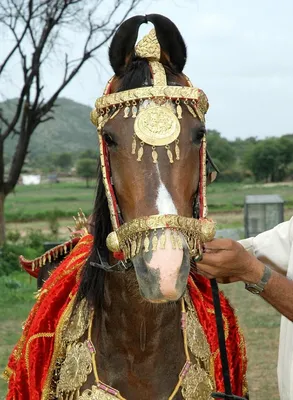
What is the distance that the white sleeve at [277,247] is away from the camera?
298cm

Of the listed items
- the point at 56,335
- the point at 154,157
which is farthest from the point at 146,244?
the point at 56,335

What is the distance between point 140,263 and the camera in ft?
6.90

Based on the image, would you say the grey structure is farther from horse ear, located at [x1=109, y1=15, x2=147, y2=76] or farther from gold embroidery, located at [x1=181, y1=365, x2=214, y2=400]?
horse ear, located at [x1=109, y1=15, x2=147, y2=76]

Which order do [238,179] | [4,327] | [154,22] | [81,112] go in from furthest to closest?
1. [81,112]
2. [238,179]
3. [4,327]
4. [154,22]

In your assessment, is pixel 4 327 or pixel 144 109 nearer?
pixel 144 109

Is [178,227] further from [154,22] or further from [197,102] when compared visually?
[154,22]

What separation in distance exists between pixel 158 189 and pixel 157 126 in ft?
0.86

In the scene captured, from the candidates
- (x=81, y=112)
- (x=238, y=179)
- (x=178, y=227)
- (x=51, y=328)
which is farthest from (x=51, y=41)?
(x=81, y=112)

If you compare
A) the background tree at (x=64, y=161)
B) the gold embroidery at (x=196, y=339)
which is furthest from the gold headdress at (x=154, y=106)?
the background tree at (x=64, y=161)

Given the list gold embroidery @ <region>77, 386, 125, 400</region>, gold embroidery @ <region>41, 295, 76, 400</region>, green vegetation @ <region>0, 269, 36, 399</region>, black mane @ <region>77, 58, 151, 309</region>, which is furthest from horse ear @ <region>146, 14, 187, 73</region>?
green vegetation @ <region>0, 269, 36, 399</region>

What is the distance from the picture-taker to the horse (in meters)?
2.15

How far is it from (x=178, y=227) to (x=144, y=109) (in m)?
0.52

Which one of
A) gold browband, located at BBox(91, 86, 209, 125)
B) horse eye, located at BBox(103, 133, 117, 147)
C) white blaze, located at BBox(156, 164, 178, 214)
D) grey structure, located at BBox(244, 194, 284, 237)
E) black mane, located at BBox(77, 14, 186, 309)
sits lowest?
grey structure, located at BBox(244, 194, 284, 237)

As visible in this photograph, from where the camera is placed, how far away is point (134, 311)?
2645 mm
